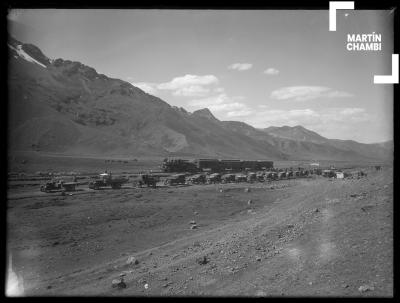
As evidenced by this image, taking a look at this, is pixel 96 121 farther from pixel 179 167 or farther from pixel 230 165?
pixel 179 167

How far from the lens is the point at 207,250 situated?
12.1 meters

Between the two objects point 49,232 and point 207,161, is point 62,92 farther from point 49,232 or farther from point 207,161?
point 49,232

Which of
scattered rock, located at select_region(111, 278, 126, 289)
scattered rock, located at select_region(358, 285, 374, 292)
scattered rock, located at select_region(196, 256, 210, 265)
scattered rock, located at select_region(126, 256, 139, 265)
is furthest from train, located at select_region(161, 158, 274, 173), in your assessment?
scattered rock, located at select_region(358, 285, 374, 292)

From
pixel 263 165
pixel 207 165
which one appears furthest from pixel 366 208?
pixel 263 165

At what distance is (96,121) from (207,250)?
4130 inches

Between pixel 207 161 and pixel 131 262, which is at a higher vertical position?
pixel 207 161

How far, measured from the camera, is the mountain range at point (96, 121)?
88625mm

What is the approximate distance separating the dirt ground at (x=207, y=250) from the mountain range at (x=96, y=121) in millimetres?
68097

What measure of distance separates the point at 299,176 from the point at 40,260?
3843 centimetres

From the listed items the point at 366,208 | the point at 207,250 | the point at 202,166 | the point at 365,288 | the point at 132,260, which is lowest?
the point at 132,260

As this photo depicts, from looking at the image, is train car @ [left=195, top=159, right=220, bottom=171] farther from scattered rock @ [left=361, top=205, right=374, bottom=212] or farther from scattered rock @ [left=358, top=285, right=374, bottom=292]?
scattered rock @ [left=358, top=285, right=374, bottom=292]

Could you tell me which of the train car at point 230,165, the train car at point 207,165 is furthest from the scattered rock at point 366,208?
the train car at point 230,165
